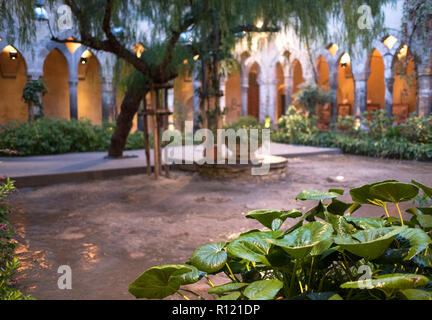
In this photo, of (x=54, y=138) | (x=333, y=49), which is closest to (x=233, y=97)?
(x=333, y=49)

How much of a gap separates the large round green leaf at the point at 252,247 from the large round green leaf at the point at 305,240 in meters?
0.06

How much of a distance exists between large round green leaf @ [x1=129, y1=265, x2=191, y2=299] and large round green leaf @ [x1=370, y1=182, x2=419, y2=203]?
0.59m

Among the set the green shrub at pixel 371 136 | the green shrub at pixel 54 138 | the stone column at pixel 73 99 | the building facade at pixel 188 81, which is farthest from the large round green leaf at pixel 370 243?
the stone column at pixel 73 99

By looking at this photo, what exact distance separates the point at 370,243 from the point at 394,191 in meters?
0.34

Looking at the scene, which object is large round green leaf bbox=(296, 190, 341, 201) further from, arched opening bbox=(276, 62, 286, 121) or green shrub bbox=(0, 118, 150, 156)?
arched opening bbox=(276, 62, 286, 121)

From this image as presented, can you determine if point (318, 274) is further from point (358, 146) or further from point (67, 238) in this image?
point (358, 146)

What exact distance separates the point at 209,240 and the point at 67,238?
1.37 m

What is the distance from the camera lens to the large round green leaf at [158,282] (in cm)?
103

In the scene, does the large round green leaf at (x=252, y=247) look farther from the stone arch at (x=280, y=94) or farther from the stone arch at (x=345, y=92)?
the stone arch at (x=280, y=94)

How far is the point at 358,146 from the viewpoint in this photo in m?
11.6

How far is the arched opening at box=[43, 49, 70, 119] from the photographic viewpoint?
60.4ft

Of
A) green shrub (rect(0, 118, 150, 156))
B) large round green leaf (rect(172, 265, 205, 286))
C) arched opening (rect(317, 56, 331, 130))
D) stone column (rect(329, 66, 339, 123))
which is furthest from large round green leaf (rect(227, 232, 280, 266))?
arched opening (rect(317, 56, 331, 130))

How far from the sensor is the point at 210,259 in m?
1.12

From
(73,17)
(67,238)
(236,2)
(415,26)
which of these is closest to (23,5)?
(73,17)
